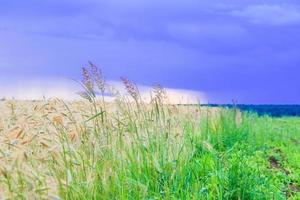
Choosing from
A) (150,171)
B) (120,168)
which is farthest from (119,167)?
(150,171)

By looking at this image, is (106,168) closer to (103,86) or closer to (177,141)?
(103,86)

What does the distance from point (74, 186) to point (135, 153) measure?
1.54 metres

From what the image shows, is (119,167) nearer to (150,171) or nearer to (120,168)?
(120,168)

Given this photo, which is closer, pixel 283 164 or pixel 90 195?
pixel 90 195

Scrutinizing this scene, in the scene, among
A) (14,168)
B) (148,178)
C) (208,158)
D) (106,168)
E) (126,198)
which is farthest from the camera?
(208,158)

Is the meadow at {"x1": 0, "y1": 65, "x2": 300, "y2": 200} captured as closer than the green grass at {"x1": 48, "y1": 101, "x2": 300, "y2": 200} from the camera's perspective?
Yes

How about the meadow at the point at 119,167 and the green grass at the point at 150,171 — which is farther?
the green grass at the point at 150,171

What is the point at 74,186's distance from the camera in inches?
222

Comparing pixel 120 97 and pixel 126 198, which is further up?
pixel 120 97

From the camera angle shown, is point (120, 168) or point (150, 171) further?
point (150, 171)

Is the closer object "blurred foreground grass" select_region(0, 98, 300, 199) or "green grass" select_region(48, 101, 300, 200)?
"blurred foreground grass" select_region(0, 98, 300, 199)

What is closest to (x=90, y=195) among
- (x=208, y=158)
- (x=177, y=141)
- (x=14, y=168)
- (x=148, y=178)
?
(x=14, y=168)

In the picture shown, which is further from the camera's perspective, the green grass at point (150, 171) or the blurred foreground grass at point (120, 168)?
the green grass at point (150, 171)

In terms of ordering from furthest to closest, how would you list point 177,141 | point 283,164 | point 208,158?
point 283,164 → point 208,158 → point 177,141
